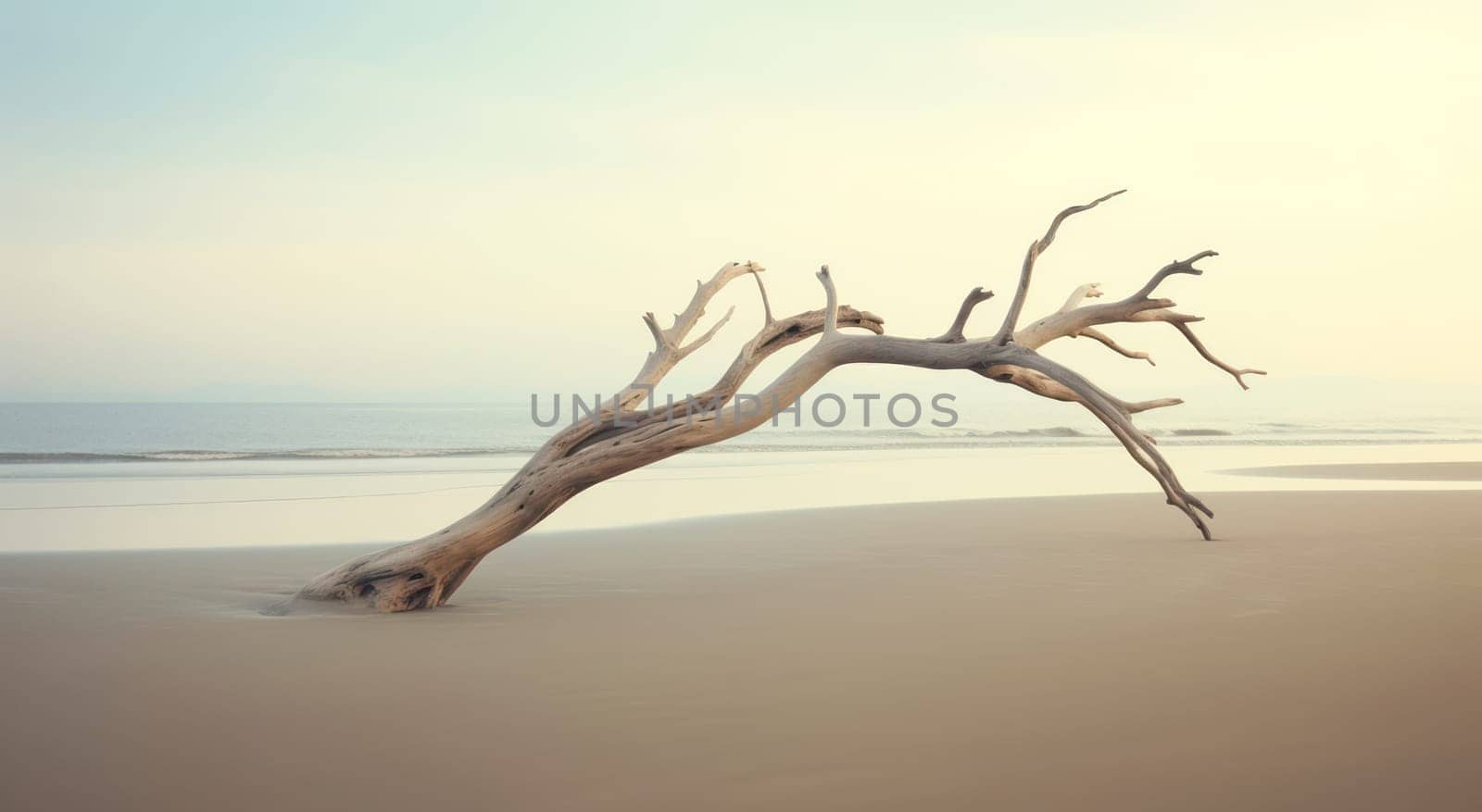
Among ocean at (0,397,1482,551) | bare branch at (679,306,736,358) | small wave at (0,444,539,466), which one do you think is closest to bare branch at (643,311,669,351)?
bare branch at (679,306,736,358)

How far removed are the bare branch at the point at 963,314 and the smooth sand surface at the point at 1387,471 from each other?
13207 mm

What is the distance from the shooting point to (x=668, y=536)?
10.6m

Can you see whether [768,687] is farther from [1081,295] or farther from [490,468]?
[490,468]

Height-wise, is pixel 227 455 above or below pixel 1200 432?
above

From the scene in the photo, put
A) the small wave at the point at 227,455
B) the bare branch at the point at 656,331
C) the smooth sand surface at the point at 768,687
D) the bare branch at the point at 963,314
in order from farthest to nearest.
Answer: the small wave at the point at 227,455 → the bare branch at the point at 656,331 → the bare branch at the point at 963,314 → the smooth sand surface at the point at 768,687

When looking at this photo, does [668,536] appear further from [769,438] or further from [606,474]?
[769,438]

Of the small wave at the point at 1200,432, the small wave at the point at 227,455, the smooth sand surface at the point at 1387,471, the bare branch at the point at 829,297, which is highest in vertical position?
the bare branch at the point at 829,297

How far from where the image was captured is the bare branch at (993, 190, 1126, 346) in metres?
6.74

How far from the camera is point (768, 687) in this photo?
185 inches

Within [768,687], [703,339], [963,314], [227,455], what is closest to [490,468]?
[227,455]

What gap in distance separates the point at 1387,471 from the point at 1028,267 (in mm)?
15225

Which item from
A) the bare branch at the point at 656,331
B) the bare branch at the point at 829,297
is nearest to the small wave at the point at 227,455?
the bare branch at the point at 656,331

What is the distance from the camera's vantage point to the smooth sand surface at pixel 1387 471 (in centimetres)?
1766

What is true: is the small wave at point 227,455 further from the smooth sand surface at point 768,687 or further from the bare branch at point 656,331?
the bare branch at point 656,331
